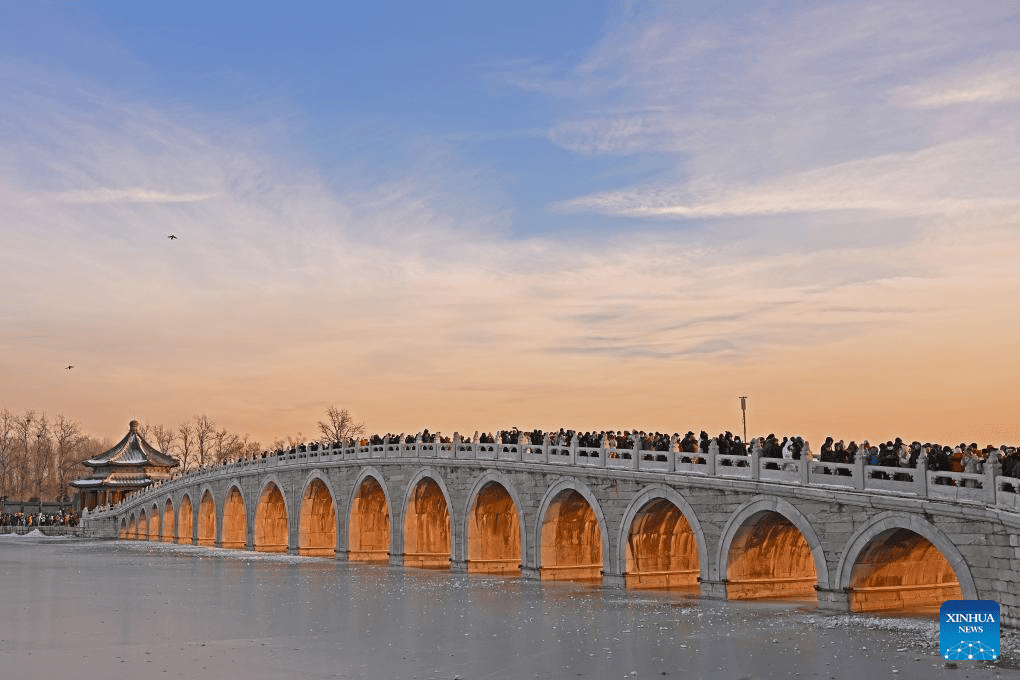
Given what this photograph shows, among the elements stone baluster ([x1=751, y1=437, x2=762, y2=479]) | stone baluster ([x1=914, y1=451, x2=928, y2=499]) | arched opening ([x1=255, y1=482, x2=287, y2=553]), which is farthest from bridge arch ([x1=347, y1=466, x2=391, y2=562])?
stone baluster ([x1=914, y1=451, x2=928, y2=499])

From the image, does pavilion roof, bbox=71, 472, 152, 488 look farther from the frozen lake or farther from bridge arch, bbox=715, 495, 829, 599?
bridge arch, bbox=715, 495, 829, 599

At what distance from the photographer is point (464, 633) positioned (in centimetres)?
2277

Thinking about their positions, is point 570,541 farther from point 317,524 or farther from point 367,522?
point 317,524

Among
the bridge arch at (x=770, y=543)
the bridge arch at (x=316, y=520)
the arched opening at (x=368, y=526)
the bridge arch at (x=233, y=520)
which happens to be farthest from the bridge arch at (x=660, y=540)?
the bridge arch at (x=233, y=520)

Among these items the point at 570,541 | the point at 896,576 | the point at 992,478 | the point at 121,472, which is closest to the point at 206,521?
the point at 121,472

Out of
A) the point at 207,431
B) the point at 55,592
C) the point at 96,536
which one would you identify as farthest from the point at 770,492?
the point at 207,431

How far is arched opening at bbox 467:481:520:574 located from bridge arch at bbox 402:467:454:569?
3463mm

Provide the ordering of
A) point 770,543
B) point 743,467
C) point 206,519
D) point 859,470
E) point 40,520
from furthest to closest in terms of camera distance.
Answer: point 40,520 < point 206,519 < point 770,543 < point 743,467 < point 859,470

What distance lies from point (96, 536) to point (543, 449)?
59153 millimetres

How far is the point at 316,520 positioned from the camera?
5656cm

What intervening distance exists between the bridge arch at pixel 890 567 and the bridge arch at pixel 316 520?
33.8 metres

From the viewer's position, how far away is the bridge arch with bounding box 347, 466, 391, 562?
5050cm

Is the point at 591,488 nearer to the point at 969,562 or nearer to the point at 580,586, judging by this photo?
the point at 580,586

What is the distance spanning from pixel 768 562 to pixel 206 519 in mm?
49711
